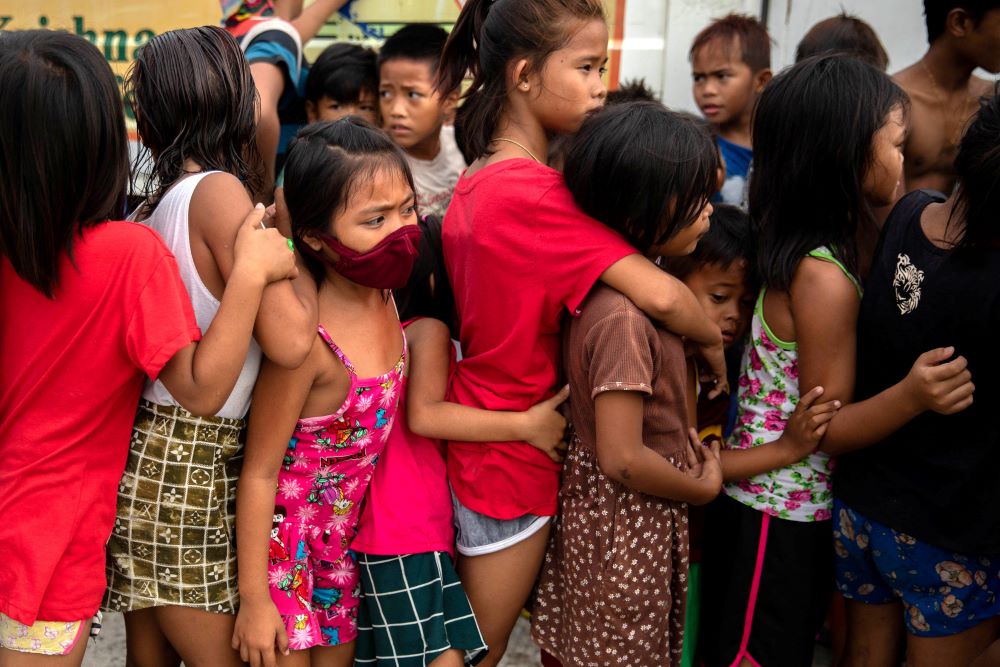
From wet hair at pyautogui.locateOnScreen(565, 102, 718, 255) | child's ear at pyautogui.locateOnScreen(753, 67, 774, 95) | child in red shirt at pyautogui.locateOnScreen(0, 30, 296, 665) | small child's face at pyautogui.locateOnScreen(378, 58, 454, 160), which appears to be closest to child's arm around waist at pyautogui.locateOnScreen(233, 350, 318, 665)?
child in red shirt at pyautogui.locateOnScreen(0, 30, 296, 665)

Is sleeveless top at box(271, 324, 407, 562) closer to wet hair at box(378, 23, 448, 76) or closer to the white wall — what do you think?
wet hair at box(378, 23, 448, 76)

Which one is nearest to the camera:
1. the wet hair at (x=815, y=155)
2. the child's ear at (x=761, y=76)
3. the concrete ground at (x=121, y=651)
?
the wet hair at (x=815, y=155)

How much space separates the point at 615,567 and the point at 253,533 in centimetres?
76

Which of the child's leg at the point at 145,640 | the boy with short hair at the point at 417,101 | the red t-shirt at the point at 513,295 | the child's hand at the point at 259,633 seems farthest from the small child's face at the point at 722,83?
the child's leg at the point at 145,640

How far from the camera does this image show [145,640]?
210 centimetres

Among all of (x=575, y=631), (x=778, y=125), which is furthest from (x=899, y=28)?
(x=575, y=631)

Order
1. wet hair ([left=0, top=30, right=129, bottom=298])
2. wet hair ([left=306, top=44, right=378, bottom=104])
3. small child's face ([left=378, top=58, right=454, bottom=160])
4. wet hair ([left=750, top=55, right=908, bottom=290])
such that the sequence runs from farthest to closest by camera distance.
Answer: wet hair ([left=306, top=44, right=378, bottom=104])
small child's face ([left=378, top=58, right=454, bottom=160])
wet hair ([left=750, top=55, right=908, bottom=290])
wet hair ([left=0, top=30, right=129, bottom=298])

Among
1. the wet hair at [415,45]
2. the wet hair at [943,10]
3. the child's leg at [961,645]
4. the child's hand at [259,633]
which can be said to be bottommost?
the child's leg at [961,645]

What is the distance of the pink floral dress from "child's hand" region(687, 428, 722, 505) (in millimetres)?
692

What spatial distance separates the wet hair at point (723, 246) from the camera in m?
2.26

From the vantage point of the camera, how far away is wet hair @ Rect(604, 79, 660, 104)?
295cm

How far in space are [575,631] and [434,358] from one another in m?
0.70

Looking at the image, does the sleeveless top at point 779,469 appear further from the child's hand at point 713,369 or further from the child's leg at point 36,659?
the child's leg at point 36,659

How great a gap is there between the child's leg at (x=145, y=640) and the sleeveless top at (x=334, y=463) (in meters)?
0.42
